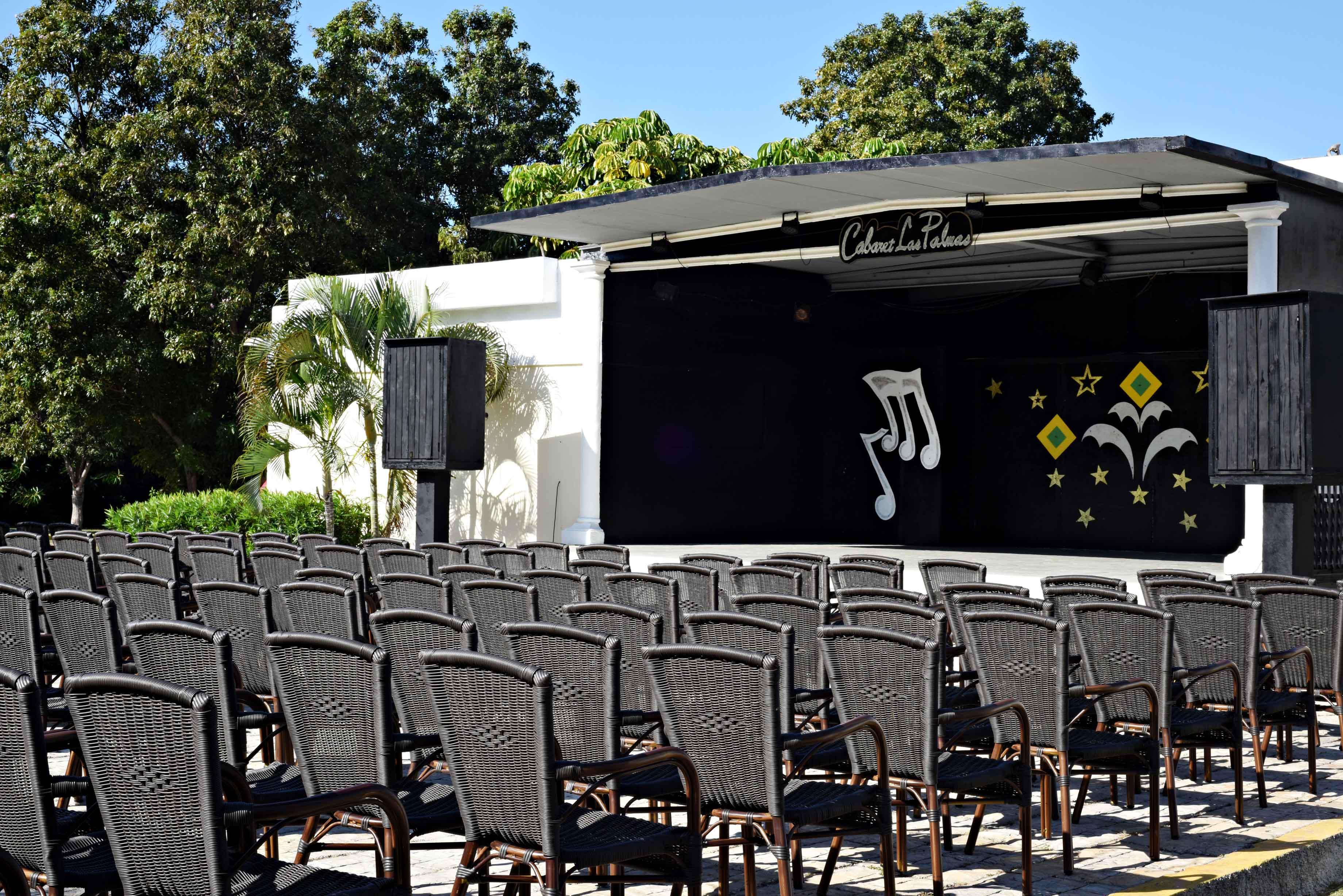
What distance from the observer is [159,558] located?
712 cm

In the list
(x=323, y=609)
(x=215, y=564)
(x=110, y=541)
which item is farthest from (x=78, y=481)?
(x=323, y=609)

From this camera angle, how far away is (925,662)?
3951mm

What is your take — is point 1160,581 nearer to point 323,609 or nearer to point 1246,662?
point 1246,662

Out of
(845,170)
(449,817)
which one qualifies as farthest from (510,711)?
(845,170)

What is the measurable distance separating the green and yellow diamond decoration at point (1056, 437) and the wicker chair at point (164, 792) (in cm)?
1682

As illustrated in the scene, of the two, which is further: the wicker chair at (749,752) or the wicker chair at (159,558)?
the wicker chair at (159,558)

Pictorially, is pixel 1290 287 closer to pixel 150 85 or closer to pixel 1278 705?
pixel 1278 705

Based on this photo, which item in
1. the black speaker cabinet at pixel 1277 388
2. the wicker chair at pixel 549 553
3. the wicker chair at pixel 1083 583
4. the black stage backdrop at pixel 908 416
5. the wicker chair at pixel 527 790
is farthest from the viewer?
the black stage backdrop at pixel 908 416

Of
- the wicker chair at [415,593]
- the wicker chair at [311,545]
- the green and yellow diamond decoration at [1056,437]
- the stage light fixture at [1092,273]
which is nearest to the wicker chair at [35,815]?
the wicker chair at [415,593]

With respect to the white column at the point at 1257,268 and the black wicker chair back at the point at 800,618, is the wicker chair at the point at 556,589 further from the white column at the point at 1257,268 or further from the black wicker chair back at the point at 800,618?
the white column at the point at 1257,268

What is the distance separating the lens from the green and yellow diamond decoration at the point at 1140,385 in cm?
1781

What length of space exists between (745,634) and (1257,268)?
8.49 m

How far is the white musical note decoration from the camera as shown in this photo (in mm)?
18922

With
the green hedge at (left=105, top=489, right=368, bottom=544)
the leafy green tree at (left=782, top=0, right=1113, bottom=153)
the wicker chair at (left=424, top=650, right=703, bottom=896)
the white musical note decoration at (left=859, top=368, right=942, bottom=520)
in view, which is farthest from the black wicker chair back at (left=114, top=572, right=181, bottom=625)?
the leafy green tree at (left=782, top=0, right=1113, bottom=153)
